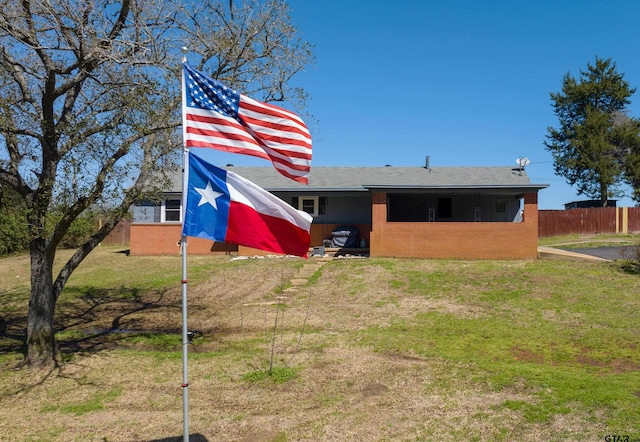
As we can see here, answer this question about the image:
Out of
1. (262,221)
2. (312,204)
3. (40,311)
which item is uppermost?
(312,204)

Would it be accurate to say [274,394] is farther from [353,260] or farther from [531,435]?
[353,260]

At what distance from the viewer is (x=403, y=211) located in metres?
26.5

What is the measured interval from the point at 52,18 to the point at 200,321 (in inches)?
298

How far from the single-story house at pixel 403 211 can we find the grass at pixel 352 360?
3095 mm

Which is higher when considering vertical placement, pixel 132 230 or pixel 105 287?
pixel 132 230

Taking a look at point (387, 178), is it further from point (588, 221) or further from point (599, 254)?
point (588, 221)

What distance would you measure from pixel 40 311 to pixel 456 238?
15613 mm

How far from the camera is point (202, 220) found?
17.4 ft

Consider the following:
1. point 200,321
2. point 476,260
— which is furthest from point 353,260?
point 200,321

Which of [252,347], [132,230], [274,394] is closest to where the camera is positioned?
[274,394]

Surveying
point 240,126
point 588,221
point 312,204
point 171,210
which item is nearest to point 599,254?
point 588,221

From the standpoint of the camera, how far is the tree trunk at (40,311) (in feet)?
29.4

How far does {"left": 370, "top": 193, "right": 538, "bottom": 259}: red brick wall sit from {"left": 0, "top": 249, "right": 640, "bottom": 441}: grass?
2.60m

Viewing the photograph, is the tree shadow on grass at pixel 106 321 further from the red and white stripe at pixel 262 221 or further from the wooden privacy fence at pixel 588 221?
the wooden privacy fence at pixel 588 221
